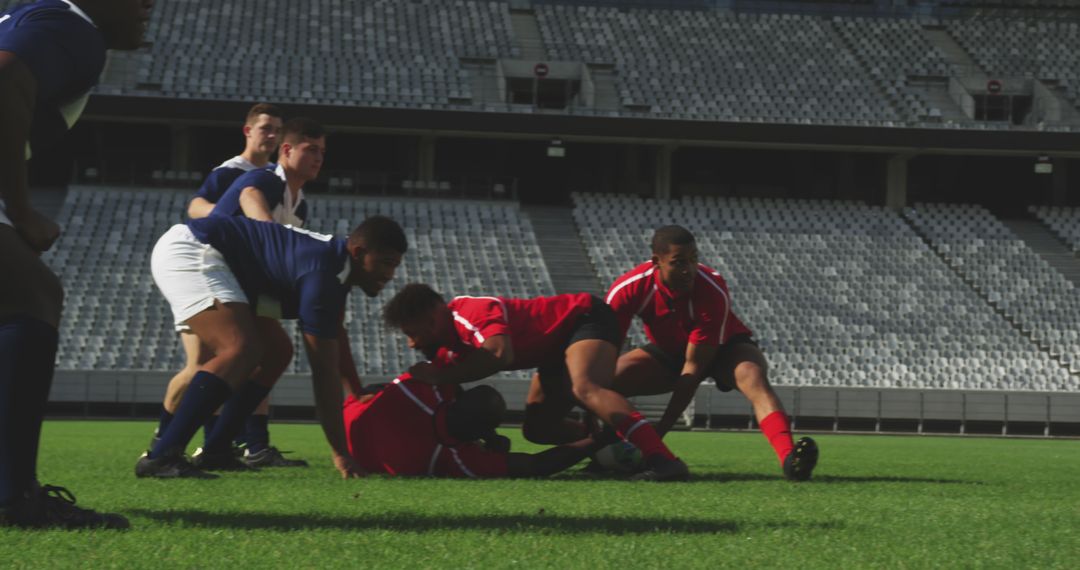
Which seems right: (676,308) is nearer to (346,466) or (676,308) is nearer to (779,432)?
(779,432)

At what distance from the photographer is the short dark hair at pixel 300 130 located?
272 inches

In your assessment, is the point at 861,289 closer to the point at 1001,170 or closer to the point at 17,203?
the point at 1001,170

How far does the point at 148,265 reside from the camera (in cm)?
2453

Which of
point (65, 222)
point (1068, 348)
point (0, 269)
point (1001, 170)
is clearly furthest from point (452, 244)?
point (0, 269)

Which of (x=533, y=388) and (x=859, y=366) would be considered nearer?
(x=533, y=388)

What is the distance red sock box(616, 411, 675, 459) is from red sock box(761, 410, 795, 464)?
0.77m

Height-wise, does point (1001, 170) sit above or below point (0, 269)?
below

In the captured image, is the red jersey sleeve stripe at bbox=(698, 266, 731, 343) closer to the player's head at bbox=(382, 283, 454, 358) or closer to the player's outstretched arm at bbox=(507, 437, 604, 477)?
the player's outstretched arm at bbox=(507, 437, 604, 477)

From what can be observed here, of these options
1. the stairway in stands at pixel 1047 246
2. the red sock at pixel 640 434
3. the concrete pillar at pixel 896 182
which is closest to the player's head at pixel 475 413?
the red sock at pixel 640 434

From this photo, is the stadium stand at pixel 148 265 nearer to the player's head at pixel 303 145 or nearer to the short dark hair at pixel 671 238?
the player's head at pixel 303 145

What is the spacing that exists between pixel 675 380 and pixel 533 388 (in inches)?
38.6

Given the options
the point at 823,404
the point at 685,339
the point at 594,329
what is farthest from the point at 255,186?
the point at 823,404

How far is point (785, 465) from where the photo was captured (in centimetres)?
632

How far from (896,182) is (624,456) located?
90.2ft
